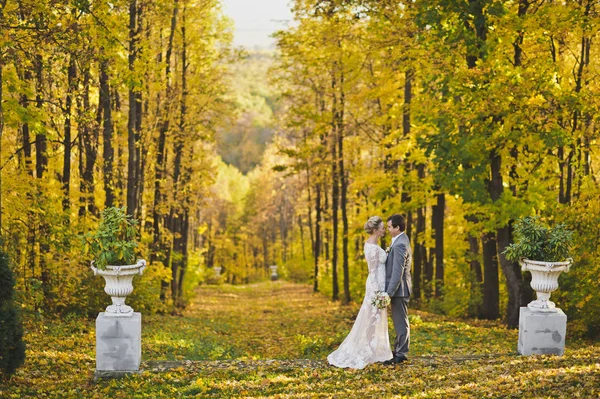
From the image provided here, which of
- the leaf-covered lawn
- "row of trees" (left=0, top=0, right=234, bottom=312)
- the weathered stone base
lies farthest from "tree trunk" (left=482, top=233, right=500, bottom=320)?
the weathered stone base

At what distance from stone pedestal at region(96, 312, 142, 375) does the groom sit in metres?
3.46

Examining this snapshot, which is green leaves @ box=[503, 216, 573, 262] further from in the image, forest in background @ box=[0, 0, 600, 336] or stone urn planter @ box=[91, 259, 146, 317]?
stone urn planter @ box=[91, 259, 146, 317]

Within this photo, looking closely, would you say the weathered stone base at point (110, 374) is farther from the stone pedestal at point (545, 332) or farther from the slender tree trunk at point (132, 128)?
the slender tree trunk at point (132, 128)

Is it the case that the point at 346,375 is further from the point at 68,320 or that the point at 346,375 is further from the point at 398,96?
the point at 398,96

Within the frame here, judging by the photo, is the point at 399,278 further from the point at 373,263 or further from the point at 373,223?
the point at 373,223

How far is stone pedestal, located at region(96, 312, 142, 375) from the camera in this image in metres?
8.28

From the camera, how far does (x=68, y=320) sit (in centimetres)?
1379

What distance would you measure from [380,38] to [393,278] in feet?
27.1

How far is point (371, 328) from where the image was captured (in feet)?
28.4

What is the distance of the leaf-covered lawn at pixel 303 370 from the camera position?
23.4ft

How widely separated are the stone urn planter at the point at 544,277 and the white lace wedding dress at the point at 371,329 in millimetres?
2199

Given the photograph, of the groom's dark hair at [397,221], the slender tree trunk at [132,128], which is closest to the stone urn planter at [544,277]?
the groom's dark hair at [397,221]

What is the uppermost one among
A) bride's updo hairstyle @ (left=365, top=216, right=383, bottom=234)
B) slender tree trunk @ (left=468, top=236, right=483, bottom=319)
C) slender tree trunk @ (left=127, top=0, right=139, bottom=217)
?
slender tree trunk @ (left=127, top=0, right=139, bottom=217)

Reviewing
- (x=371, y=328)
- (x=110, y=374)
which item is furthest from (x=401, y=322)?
(x=110, y=374)
